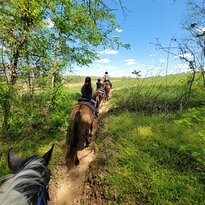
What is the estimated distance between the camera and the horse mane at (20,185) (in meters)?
1.15

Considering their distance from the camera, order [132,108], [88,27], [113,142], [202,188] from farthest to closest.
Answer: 1. [88,27]
2. [132,108]
3. [113,142]
4. [202,188]

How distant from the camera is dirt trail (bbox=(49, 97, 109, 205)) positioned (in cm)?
304

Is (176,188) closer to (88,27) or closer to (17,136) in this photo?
(17,136)

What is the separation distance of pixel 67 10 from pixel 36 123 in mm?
5080

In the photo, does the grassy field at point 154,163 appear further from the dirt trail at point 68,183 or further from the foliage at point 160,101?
the foliage at point 160,101

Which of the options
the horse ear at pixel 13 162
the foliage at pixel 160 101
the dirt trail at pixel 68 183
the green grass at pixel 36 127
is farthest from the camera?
the foliage at pixel 160 101

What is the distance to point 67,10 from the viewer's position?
20.7 feet

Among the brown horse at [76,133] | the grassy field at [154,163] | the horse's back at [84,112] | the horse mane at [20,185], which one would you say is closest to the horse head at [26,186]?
the horse mane at [20,185]

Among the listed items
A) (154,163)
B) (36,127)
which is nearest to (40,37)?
(36,127)

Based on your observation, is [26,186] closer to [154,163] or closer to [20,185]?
[20,185]

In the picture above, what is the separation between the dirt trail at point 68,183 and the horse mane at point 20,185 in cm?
186

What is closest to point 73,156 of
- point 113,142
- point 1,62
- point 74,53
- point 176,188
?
point 113,142

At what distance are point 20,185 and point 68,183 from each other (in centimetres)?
242

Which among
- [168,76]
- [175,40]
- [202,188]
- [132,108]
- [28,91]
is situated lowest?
[202,188]
